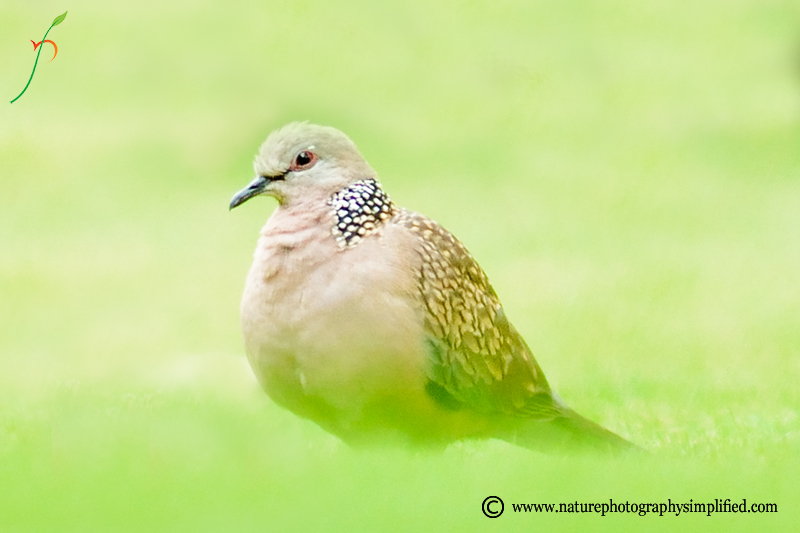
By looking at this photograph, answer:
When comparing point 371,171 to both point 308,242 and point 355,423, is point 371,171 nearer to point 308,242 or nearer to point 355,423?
point 308,242

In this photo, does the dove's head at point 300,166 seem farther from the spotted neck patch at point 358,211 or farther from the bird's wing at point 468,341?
the bird's wing at point 468,341

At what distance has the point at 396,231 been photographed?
214 inches

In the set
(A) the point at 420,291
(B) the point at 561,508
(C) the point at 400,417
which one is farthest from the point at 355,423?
(B) the point at 561,508

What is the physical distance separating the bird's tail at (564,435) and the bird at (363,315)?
0.05 feet

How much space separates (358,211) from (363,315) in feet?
1.56

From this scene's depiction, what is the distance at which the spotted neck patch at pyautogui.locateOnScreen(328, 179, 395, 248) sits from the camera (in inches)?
210

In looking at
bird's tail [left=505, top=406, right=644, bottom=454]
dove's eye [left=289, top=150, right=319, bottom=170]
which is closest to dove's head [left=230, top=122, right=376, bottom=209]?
dove's eye [left=289, top=150, right=319, bottom=170]

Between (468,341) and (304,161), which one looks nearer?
(304,161)

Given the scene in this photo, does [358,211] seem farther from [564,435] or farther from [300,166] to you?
[564,435]

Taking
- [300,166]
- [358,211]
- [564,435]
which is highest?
[300,166]

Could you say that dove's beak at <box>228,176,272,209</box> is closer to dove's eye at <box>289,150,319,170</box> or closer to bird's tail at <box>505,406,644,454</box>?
dove's eye at <box>289,150,319,170</box>

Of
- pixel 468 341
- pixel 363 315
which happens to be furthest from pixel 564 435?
pixel 363 315

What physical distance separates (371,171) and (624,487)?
5.58ft

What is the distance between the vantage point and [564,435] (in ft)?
19.5
